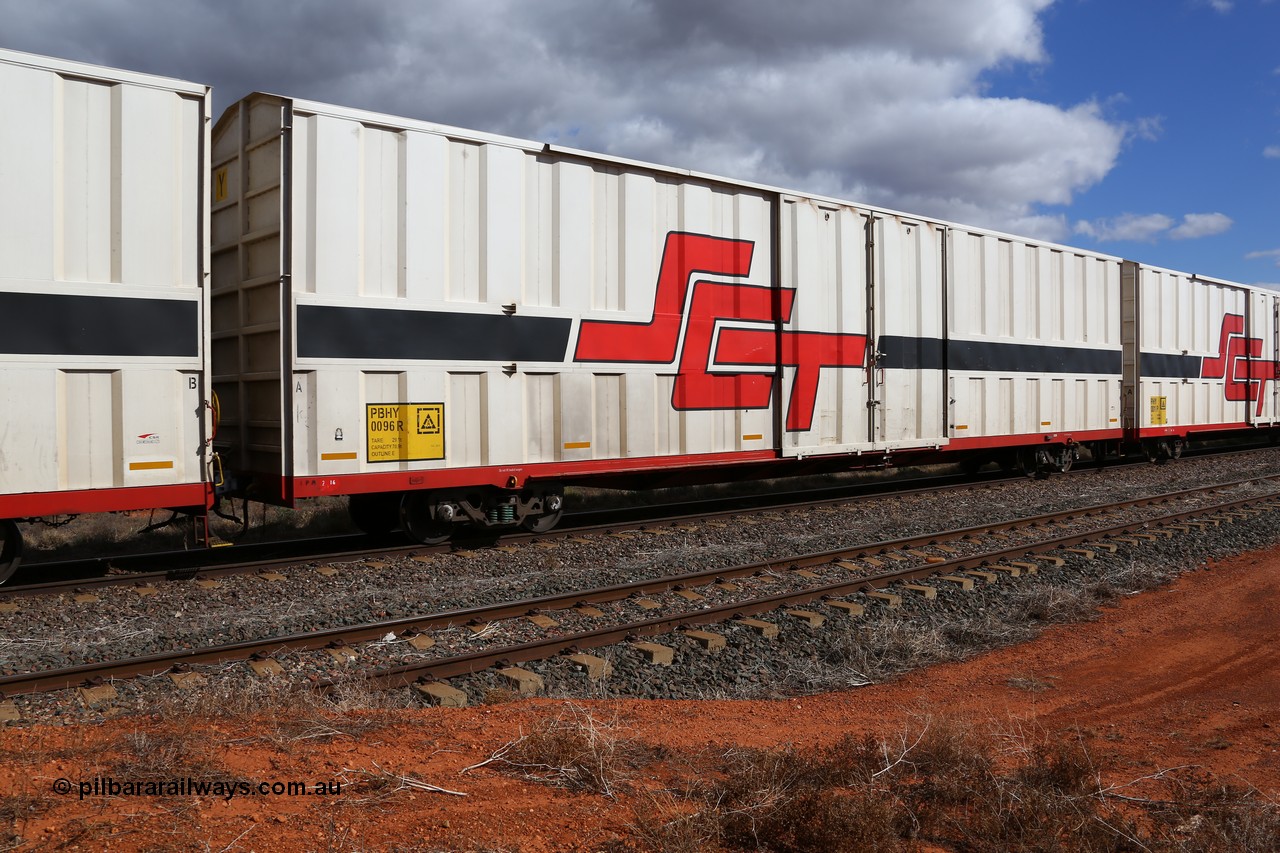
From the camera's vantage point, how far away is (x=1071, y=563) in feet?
31.0

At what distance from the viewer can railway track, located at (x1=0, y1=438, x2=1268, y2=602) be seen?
794 cm

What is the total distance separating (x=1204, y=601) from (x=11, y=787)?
899cm

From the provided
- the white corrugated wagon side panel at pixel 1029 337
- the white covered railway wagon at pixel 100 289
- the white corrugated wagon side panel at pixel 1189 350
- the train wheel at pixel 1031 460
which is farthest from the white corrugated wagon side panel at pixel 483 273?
the white corrugated wagon side panel at pixel 1189 350

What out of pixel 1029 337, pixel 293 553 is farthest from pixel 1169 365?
pixel 293 553

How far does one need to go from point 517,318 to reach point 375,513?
8.89ft

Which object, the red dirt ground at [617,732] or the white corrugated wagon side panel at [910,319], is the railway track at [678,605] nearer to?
the red dirt ground at [617,732]

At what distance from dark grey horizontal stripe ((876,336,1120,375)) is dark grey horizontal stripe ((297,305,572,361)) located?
5.85 m

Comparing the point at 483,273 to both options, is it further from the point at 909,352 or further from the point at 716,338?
the point at 909,352

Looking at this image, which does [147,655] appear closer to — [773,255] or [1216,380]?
[773,255]

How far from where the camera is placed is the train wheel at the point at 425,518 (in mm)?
9430

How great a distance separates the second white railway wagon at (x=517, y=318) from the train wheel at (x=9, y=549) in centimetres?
202

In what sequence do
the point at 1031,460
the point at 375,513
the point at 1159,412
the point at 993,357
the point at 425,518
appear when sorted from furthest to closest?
1. the point at 1159,412
2. the point at 1031,460
3. the point at 993,357
4. the point at 375,513
5. the point at 425,518

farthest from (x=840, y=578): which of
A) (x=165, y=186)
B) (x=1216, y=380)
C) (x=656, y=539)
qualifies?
(x=1216, y=380)

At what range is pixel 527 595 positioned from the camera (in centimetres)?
778
